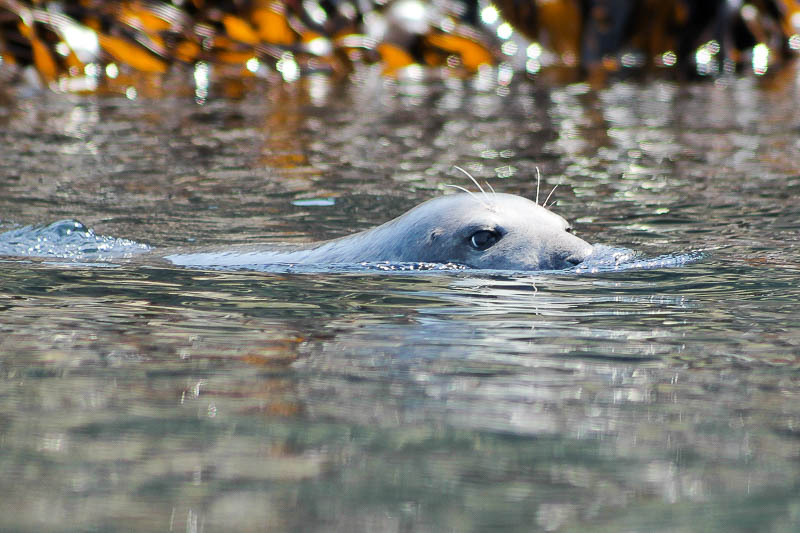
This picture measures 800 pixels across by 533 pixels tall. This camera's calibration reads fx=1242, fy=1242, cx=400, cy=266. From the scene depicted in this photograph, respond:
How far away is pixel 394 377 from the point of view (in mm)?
2670

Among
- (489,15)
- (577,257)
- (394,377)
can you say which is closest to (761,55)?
(489,15)

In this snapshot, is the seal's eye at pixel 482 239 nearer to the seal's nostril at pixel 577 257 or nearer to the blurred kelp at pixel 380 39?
the seal's nostril at pixel 577 257

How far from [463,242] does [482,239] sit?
0.07 metres

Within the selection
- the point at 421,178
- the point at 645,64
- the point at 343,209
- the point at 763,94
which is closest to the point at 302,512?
the point at 343,209

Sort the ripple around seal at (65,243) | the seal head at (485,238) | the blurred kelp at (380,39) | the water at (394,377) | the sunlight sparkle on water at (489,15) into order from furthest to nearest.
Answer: the sunlight sparkle on water at (489,15) → the blurred kelp at (380,39) → the ripple around seal at (65,243) → the seal head at (485,238) → the water at (394,377)

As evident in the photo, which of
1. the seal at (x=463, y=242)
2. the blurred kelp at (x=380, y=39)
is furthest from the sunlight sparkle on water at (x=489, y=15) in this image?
the seal at (x=463, y=242)

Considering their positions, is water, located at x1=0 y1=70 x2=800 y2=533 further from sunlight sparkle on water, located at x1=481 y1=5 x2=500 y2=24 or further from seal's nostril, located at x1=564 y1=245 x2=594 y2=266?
sunlight sparkle on water, located at x1=481 y1=5 x2=500 y2=24

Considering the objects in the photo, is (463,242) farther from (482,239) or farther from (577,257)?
(577,257)

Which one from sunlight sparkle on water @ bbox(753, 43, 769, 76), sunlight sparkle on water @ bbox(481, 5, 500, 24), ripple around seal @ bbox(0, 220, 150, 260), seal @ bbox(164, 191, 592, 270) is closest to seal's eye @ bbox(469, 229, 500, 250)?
seal @ bbox(164, 191, 592, 270)

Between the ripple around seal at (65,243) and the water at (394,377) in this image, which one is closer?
the water at (394,377)

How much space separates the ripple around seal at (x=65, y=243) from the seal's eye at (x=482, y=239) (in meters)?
1.41

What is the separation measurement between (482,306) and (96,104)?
875 centimetres

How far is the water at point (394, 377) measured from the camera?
188 cm

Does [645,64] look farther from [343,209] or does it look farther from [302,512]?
[302,512]
